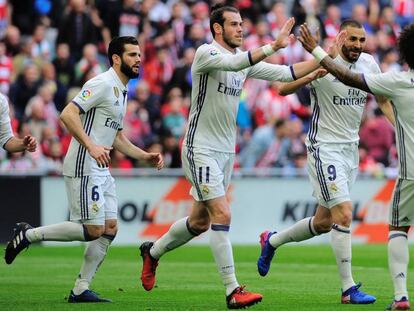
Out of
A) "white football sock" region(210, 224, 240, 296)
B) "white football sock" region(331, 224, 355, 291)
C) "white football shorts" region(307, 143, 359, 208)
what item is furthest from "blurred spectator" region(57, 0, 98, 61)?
"white football sock" region(210, 224, 240, 296)

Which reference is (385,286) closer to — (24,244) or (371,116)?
(24,244)

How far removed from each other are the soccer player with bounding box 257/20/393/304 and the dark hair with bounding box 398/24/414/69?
1.71 meters

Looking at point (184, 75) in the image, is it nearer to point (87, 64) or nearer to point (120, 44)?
point (87, 64)

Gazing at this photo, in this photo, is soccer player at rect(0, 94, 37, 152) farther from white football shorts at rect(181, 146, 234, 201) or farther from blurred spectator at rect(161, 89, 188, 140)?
blurred spectator at rect(161, 89, 188, 140)

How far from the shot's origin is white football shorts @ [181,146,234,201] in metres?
11.5

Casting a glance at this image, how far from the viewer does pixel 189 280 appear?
14555 mm

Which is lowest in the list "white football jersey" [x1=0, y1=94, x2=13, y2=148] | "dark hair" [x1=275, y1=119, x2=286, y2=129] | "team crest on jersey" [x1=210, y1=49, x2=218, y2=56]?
"dark hair" [x1=275, y1=119, x2=286, y2=129]

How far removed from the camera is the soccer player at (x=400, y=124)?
10.4 meters

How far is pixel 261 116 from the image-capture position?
2444 centimetres

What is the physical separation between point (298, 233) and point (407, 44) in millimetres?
3404

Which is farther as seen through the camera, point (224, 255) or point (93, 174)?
point (93, 174)

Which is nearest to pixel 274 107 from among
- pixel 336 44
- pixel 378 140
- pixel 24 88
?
pixel 378 140

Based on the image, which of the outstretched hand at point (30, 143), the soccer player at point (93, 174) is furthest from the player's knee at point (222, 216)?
the outstretched hand at point (30, 143)

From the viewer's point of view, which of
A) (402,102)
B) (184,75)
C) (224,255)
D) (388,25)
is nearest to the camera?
(402,102)
